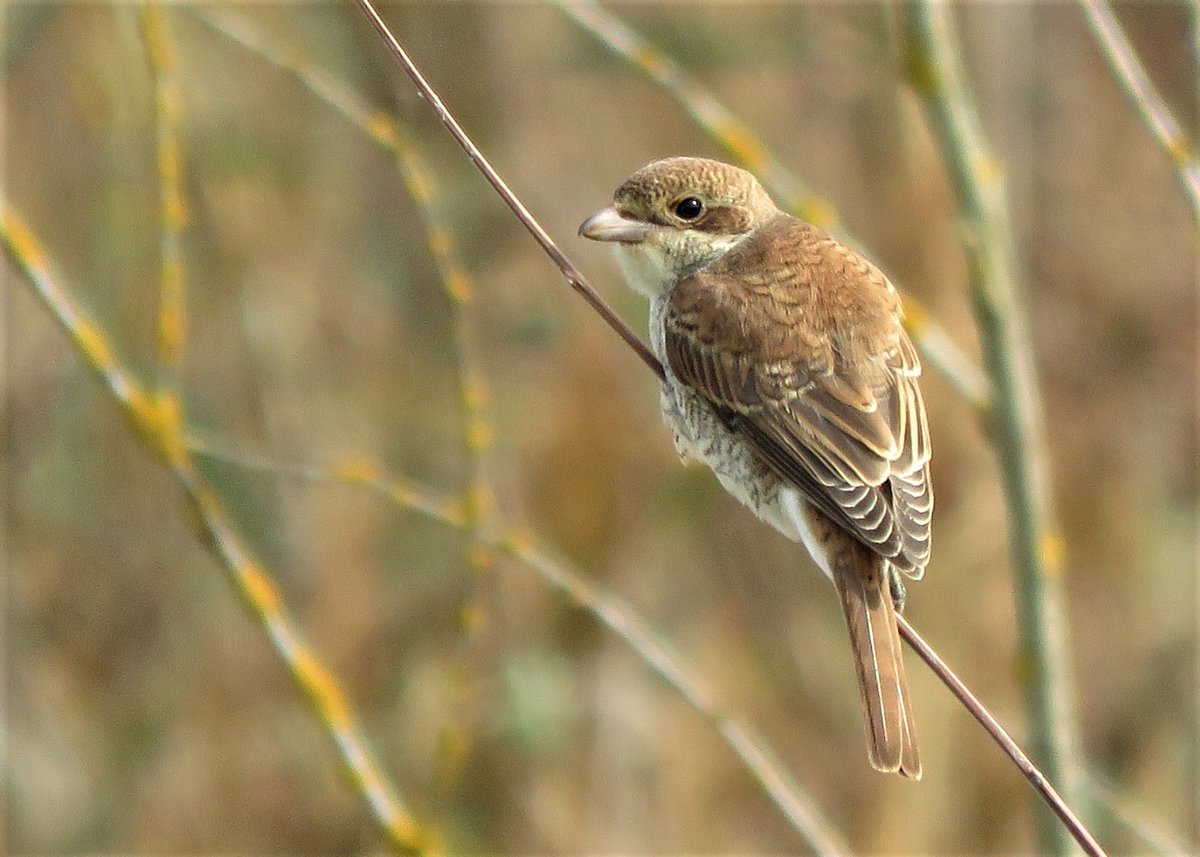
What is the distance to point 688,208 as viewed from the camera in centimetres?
300

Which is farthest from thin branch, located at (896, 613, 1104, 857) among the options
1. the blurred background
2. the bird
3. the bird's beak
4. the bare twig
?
the blurred background

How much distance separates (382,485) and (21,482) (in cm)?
264

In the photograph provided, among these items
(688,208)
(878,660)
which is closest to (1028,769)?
(878,660)

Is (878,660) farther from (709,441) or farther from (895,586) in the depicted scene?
(709,441)

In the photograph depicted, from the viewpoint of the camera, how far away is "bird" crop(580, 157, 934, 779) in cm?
264

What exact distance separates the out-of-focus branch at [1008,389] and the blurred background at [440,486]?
151 cm

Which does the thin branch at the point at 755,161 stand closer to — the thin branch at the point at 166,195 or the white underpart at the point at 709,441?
the white underpart at the point at 709,441

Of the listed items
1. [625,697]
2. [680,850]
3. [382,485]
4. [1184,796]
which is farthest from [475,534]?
[1184,796]

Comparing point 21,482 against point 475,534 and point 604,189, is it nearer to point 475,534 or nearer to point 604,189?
point 604,189

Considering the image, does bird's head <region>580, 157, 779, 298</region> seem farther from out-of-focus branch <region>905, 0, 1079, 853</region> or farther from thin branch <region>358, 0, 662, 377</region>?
thin branch <region>358, 0, 662, 377</region>

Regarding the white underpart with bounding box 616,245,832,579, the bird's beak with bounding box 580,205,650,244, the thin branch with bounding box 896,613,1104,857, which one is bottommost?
the thin branch with bounding box 896,613,1104,857

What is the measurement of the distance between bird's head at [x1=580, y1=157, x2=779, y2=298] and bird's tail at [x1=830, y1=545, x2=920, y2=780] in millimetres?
683

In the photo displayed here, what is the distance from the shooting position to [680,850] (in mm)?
5172

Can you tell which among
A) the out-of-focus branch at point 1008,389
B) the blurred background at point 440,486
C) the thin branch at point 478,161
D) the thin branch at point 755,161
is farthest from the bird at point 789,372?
the blurred background at point 440,486
